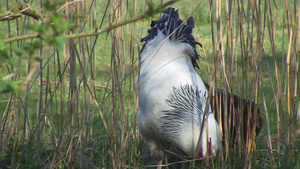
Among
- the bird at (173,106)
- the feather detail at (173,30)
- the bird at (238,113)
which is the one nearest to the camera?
the bird at (238,113)

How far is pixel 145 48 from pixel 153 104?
0.57m

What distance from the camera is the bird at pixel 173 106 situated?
238 cm

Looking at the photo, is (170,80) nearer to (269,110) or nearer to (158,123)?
(158,123)

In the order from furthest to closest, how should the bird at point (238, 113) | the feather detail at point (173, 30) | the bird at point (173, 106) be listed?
1. the feather detail at point (173, 30)
2. the bird at point (173, 106)
3. the bird at point (238, 113)

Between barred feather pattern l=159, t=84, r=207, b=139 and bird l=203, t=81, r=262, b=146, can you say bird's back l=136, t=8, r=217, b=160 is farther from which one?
bird l=203, t=81, r=262, b=146

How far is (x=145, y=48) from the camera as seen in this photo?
Result: 288 cm

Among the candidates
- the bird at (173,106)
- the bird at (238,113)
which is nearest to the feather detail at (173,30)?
the bird at (173,106)

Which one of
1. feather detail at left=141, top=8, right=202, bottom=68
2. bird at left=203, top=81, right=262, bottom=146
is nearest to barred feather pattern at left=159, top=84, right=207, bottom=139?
bird at left=203, top=81, right=262, bottom=146

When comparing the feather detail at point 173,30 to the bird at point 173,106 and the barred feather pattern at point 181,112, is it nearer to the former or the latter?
the bird at point 173,106

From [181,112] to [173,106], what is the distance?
0.21 ft

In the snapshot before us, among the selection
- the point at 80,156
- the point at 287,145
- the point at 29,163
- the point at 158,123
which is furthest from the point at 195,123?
the point at 29,163

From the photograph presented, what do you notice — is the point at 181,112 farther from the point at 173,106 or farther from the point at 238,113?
the point at 238,113

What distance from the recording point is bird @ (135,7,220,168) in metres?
2.38

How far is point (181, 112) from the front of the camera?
246 centimetres
